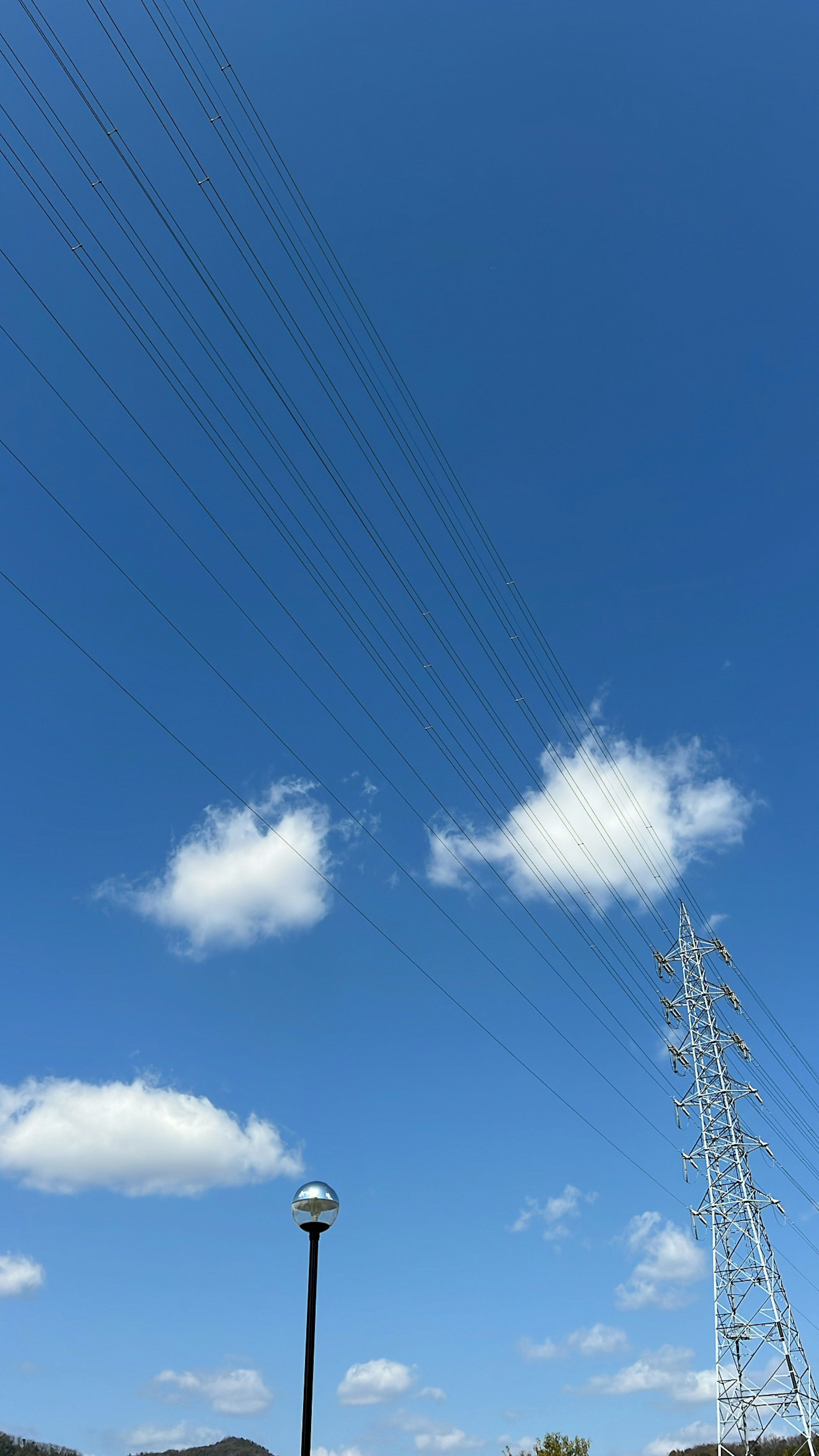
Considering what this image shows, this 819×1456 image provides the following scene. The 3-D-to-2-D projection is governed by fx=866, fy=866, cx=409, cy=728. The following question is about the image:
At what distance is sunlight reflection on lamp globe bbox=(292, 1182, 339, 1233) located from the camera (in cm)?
1510

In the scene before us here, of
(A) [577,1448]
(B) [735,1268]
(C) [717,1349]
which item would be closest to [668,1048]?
(B) [735,1268]

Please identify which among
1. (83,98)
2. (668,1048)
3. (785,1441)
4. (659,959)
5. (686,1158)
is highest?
(83,98)

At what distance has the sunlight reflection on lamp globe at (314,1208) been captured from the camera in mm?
15102

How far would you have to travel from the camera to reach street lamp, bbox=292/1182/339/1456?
1509 centimetres

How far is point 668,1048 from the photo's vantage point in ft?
143

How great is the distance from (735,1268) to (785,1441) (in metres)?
30.3

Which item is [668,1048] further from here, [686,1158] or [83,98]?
[83,98]

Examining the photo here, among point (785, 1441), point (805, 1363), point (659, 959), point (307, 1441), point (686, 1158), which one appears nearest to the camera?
point (307, 1441)

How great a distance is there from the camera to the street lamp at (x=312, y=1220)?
594 inches

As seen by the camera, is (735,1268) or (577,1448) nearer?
(735,1268)

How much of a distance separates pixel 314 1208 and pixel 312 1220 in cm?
23

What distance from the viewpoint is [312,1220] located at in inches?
597

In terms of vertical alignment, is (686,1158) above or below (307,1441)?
above

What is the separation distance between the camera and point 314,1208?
15125mm
